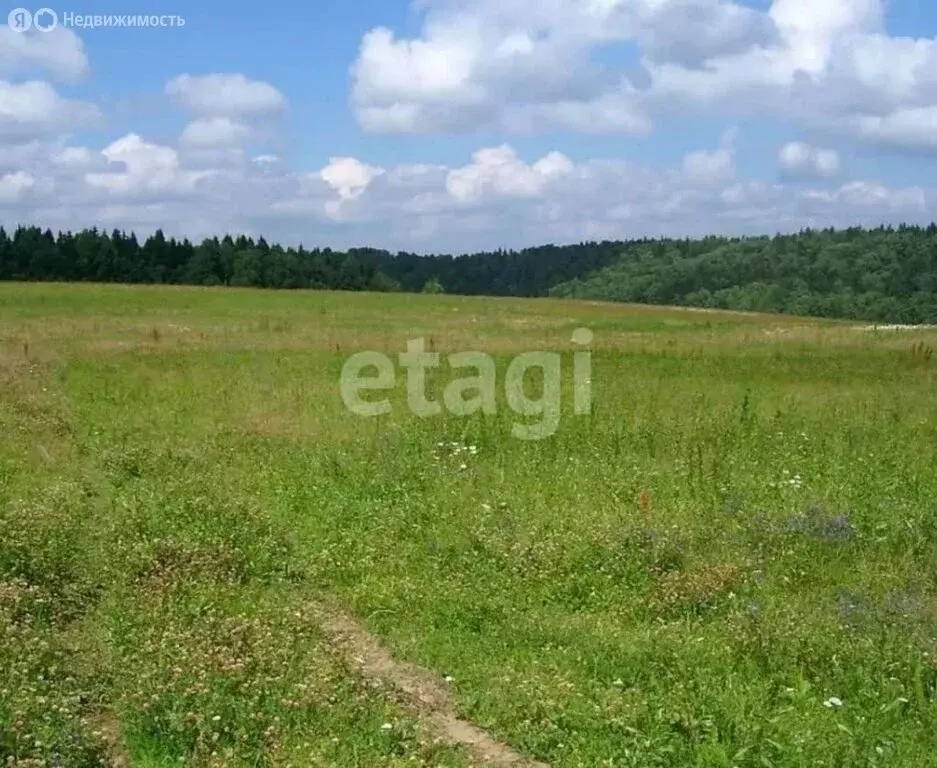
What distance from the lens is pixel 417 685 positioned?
6.75m

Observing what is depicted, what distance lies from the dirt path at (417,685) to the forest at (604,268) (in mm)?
81172

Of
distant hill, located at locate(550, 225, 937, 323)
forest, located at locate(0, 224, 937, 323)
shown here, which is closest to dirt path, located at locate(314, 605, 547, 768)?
forest, located at locate(0, 224, 937, 323)

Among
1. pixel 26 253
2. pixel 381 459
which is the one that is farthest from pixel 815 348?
pixel 26 253

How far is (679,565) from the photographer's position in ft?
29.5

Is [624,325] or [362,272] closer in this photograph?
[624,325]

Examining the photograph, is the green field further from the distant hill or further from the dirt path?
the distant hill

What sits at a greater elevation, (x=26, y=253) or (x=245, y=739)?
(x=26, y=253)

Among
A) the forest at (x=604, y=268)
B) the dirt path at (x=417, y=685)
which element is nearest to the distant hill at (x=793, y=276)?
the forest at (x=604, y=268)

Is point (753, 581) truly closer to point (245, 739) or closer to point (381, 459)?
point (245, 739)

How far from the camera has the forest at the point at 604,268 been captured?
103438mm

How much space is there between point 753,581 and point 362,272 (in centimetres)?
11930

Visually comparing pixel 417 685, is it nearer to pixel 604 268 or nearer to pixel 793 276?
pixel 793 276

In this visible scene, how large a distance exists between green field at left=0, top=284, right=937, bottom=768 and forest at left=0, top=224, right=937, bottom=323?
7502cm

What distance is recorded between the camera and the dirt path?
19.3 ft
